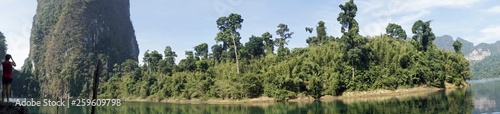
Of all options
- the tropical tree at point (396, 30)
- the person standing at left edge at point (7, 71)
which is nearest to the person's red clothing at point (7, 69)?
the person standing at left edge at point (7, 71)

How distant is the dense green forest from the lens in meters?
34.8

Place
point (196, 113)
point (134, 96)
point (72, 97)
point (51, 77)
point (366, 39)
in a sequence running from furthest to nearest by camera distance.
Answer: point (51, 77)
point (72, 97)
point (134, 96)
point (366, 39)
point (196, 113)

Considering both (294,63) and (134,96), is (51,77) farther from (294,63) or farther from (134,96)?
(294,63)

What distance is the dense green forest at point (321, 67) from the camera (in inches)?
1368

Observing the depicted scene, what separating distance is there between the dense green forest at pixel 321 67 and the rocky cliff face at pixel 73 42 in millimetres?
39609

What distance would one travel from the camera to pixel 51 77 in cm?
8300

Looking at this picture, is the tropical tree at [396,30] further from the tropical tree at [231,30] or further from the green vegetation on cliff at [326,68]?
the tropical tree at [231,30]

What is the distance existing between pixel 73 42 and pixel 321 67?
69.9 meters

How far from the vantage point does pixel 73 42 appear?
8650cm

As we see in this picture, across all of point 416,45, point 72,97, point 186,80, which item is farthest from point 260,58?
point 72,97

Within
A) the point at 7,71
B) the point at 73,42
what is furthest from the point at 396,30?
the point at 73,42

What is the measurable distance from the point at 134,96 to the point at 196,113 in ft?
108

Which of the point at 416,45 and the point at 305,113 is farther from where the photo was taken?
the point at 416,45

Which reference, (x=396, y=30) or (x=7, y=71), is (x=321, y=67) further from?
(x=7, y=71)
